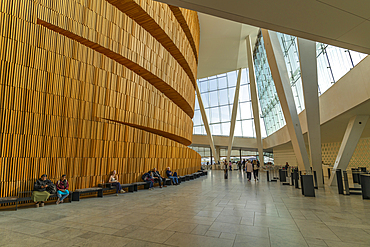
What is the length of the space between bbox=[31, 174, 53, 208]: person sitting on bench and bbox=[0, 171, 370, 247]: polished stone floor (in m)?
0.34

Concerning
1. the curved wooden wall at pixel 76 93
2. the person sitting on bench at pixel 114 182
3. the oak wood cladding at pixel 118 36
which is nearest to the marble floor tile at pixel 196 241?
the curved wooden wall at pixel 76 93

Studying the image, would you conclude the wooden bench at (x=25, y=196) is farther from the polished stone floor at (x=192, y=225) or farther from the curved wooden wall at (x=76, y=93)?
the polished stone floor at (x=192, y=225)

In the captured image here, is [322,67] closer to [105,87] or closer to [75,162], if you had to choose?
[105,87]

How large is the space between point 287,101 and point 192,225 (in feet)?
33.2

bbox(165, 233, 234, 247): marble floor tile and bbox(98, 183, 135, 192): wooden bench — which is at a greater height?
bbox(98, 183, 135, 192): wooden bench

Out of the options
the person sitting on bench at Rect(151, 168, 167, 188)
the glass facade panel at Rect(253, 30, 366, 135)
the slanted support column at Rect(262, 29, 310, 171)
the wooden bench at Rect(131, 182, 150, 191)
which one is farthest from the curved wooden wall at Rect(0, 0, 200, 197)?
the glass facade panel at Rect(253, 30, 366, 135)

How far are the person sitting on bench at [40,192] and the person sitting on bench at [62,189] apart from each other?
354mm

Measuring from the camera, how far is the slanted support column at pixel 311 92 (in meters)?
10.3

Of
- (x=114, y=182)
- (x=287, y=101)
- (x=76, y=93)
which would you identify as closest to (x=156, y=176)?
(x=114, y=182)

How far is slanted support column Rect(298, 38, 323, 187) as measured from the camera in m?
10.3

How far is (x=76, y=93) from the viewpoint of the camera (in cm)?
859

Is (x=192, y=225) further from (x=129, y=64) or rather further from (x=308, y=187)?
(x=129, y=64)

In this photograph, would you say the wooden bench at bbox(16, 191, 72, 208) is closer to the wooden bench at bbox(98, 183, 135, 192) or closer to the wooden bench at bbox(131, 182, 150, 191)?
the wooden bench at bbox(98, 183, 135, 192)

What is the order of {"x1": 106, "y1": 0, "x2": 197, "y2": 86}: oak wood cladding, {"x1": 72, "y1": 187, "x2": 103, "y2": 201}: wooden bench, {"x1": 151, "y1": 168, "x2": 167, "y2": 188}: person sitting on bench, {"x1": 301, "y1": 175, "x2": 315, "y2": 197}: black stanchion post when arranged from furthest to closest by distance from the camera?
{"x1": 151, "y1": 168, "x2": 167, "y2": 188}: person sitting on bench
{"x1": 106, "y1": 0, "x2": 197, "y2": 86}: oak wood cladding
{"x1": 301, "y1": 175, "x2": 315, "y2": 197}: black stanchion post
{"x1": 72, "y1": 187, "x2": 103, "y2": 201}: wooden bench
